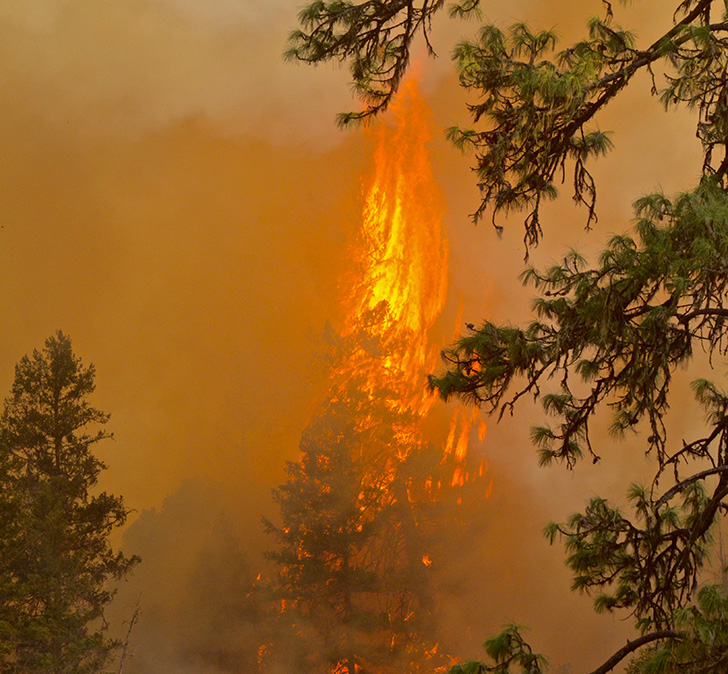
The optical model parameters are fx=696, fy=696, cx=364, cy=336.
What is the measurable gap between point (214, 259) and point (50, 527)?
9316 mm

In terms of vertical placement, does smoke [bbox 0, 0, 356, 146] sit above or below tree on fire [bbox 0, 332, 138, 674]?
above

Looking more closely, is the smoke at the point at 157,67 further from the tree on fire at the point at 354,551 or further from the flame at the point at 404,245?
the tree on fire at the point at 354,551

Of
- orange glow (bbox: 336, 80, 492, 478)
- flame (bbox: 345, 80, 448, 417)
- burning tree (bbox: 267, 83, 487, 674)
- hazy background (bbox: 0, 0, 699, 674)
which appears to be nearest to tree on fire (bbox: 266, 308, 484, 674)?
burning tree (bbox: 267, 83, 487, 674)

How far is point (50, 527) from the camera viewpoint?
9805 millimetres

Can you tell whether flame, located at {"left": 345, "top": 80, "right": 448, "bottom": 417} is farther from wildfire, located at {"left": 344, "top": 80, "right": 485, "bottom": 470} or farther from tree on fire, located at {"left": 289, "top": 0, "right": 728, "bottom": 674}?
tree on fire, located at {"left": 289, "top": 0, "right": 728, "bottom": 674}

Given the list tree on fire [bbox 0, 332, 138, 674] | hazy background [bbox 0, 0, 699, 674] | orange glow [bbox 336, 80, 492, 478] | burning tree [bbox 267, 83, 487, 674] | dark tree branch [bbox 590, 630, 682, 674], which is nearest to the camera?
dark tree branch [bbox 590, 630, 682, 674]

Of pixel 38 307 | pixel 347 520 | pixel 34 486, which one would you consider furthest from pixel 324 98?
pixel 34 486

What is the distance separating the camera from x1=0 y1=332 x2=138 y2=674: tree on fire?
30.0 ft

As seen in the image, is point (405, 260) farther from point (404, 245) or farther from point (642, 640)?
point (642, 640)

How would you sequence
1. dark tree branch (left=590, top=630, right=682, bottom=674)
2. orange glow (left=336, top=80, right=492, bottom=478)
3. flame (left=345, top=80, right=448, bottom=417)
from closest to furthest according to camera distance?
dark tree branch (left=590, top=630, right=682, bottom=674)
orange glow (left=336, top=80, right=492, bottom=478)
flame (left=345, top=80, right=448, bottom=417)

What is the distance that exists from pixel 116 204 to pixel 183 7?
478 cm

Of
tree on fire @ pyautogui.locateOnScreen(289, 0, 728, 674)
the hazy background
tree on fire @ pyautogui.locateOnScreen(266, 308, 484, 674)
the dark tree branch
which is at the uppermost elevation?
the hazy background

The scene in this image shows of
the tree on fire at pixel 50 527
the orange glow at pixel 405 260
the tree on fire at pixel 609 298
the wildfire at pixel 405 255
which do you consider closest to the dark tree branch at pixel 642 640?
the tree on fire at pixel 609 298

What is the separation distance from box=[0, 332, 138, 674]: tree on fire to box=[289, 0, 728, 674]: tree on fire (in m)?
7.28
